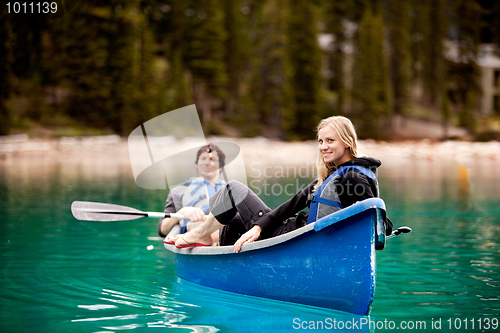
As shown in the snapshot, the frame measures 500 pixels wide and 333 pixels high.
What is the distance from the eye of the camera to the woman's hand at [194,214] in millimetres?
5266

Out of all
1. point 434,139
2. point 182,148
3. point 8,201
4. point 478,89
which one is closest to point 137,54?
point 434,139

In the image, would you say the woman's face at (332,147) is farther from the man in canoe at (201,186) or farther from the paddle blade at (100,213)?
the paddle blade at (100,213)

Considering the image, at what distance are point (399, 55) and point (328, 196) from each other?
42933 millimetres

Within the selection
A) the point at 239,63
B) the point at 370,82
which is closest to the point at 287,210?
the point at 370,82

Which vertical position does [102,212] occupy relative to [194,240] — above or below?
above

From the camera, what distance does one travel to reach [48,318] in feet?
14.5

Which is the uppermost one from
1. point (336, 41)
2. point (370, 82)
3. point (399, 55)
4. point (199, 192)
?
point (336, 41)

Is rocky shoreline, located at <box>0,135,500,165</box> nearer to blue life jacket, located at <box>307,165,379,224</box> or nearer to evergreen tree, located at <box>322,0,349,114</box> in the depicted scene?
evergreen tree, located at <box>322,0,349,114</box>

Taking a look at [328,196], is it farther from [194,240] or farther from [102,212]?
[102,212]

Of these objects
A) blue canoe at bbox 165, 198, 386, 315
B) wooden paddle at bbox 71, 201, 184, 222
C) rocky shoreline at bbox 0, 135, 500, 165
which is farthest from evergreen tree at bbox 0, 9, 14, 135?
blue canoe at bbox 165, 198, 386, 315

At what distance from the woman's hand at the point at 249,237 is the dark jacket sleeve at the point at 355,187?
82 cm

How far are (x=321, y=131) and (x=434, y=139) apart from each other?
127ft

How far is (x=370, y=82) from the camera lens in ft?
129

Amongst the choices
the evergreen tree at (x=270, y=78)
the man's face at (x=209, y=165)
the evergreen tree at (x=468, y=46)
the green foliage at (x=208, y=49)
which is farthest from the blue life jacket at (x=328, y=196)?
the evergreen tree at (x=468, y=46)
